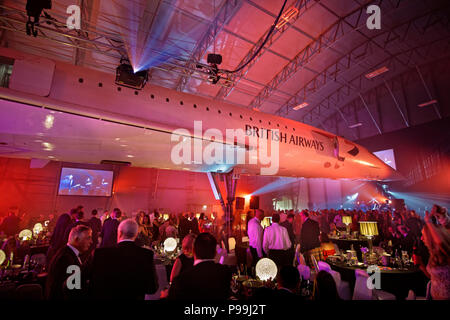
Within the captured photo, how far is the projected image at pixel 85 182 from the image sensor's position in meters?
13.2

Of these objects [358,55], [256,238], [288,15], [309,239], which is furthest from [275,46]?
[256,238]

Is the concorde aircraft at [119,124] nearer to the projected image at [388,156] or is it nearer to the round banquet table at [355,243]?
the round banquet table at [355,243]

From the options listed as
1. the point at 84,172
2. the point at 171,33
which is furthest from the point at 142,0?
the point at 84,172

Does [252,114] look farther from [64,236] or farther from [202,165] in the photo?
[64,236]

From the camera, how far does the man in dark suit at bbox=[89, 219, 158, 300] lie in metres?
2.13

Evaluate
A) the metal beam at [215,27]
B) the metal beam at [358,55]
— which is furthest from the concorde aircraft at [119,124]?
the metal beam at [358,55]

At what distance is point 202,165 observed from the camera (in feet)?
21.3

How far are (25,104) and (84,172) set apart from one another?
480 inches

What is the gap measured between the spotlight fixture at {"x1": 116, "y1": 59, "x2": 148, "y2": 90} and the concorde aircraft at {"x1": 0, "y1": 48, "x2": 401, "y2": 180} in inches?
4.8

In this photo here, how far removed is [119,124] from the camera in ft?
13.3

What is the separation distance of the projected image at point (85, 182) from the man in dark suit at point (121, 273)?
13721 mm

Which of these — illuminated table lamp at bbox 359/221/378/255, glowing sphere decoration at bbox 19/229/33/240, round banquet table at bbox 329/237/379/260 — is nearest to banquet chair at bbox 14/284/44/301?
glowing sphere decoration at bbox 19/229/33/240

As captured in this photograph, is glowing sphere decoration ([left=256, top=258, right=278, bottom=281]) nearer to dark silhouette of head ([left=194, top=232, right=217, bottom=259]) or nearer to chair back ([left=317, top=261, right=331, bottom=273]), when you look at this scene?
chair back ([left=317, top=261, right=331, bottom=273])

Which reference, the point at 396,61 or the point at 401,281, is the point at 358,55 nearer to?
the point at 396,61
